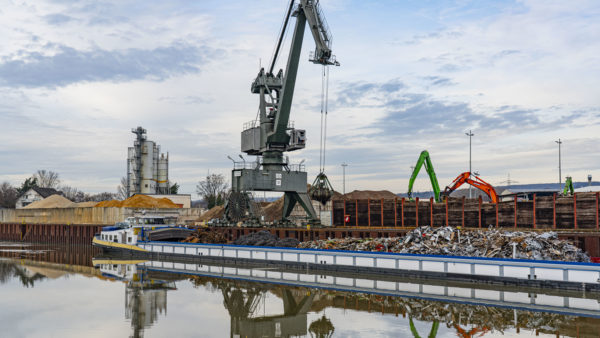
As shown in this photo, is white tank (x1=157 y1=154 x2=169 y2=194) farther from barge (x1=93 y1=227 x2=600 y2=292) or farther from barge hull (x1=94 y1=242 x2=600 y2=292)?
barge hull (x1=94 y1=242 x2=600 y2=292)

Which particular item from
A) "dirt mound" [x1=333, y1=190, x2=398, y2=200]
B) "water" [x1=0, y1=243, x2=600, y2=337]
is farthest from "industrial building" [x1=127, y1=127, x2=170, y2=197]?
"water" [x1=0, y1=243, x2=600, y2=337]

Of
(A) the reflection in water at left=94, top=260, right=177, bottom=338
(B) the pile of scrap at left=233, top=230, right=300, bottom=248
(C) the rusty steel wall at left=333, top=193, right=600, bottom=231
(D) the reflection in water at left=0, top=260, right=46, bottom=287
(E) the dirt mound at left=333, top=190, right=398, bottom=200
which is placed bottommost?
(D) the reflection in water at left=0, top=260, right=46, bottom=287

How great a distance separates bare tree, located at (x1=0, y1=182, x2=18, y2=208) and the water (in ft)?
404

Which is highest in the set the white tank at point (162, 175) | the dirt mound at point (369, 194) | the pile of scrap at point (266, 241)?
the white tank at point (162, 175)

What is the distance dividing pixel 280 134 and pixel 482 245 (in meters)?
23.0

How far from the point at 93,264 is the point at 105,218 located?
30503 millimetres

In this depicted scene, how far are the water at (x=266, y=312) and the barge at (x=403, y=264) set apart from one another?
2.83ft

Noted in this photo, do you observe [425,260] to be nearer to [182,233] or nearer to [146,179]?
[182,233]

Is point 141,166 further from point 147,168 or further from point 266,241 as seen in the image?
point 266,241

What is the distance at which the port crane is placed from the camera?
4462 cm

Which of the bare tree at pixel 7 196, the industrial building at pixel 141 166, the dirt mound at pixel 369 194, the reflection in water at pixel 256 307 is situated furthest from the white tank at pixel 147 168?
the reflection in water at pixel 256 307

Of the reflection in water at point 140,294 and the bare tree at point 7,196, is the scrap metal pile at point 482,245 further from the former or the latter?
the bare tree at point 7,196

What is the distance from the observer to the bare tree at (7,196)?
13612 cm

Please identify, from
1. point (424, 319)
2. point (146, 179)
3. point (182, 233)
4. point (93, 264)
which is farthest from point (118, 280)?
point (146, 179)
